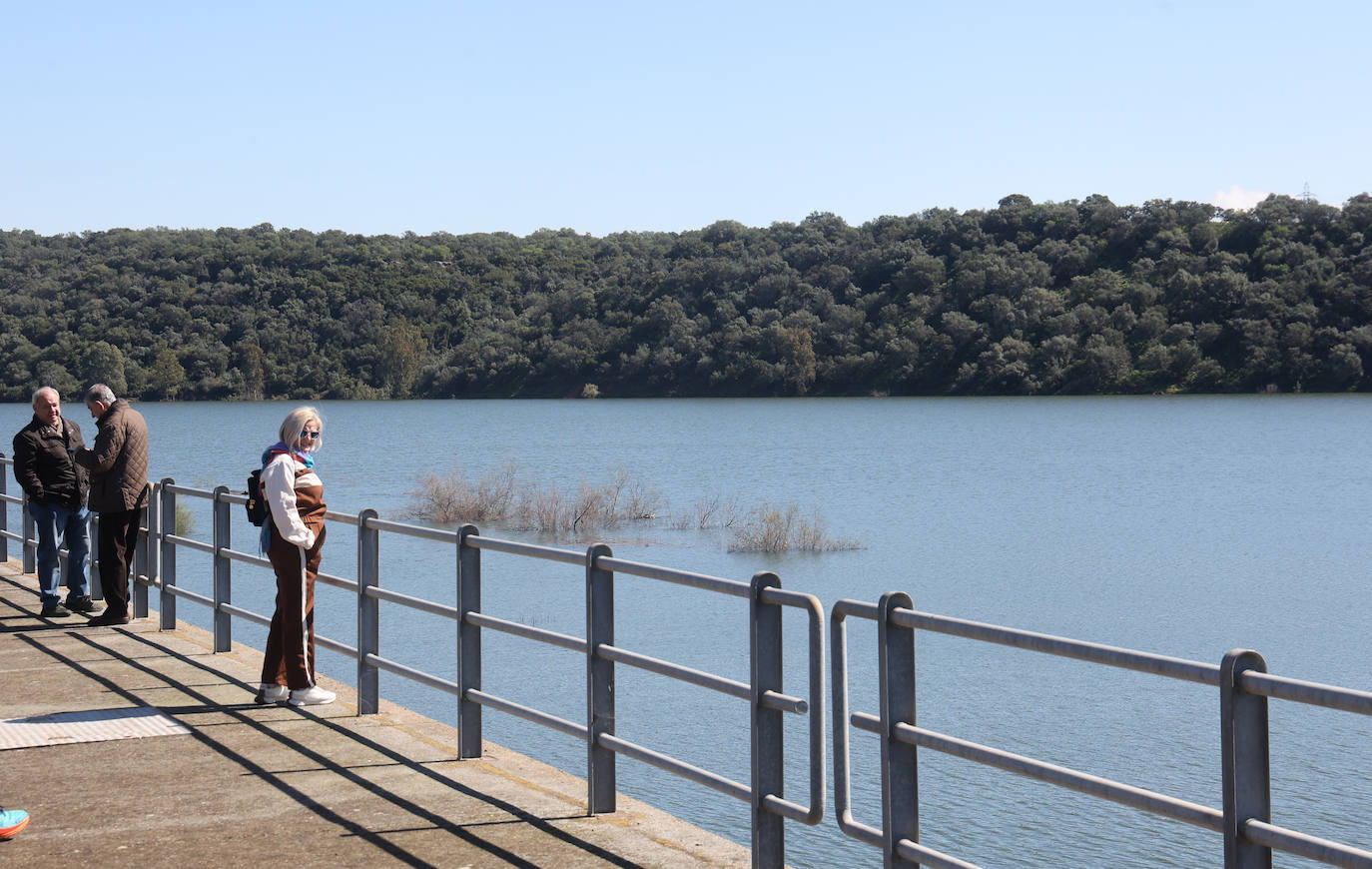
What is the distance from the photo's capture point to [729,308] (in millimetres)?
119125

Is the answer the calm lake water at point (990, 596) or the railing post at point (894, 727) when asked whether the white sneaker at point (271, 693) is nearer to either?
the calm lake water at point (990, 596)

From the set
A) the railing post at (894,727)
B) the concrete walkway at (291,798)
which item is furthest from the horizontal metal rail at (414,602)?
the railing post at (894,727)

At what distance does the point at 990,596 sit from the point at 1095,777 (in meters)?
21.8

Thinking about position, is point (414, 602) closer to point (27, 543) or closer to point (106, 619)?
point (106, 619)

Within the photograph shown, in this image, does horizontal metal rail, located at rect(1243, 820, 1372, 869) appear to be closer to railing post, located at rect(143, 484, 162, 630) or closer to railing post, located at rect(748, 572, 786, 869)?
railing post, located at rect(748, 572, 786, 869)

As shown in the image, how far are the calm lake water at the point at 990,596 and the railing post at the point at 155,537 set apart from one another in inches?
154

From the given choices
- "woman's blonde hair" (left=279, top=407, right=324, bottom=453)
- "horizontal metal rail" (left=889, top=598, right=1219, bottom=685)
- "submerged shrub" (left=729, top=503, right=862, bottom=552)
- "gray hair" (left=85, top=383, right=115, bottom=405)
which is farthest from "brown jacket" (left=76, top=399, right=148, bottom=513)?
"submerged shrub" (left=729, top=503, right=862, bottom=552)

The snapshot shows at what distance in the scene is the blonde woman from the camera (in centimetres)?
791

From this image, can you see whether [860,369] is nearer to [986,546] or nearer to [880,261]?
[880,261]

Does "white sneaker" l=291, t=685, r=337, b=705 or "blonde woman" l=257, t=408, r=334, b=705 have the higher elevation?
"blonde woman" l=257, t=408, r=334, b=705

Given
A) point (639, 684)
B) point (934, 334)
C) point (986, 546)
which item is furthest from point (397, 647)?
point (934, 334)

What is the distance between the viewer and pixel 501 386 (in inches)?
5128

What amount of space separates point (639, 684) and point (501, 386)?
115 metres

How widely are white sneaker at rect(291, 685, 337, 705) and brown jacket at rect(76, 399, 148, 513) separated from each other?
3243 mm
